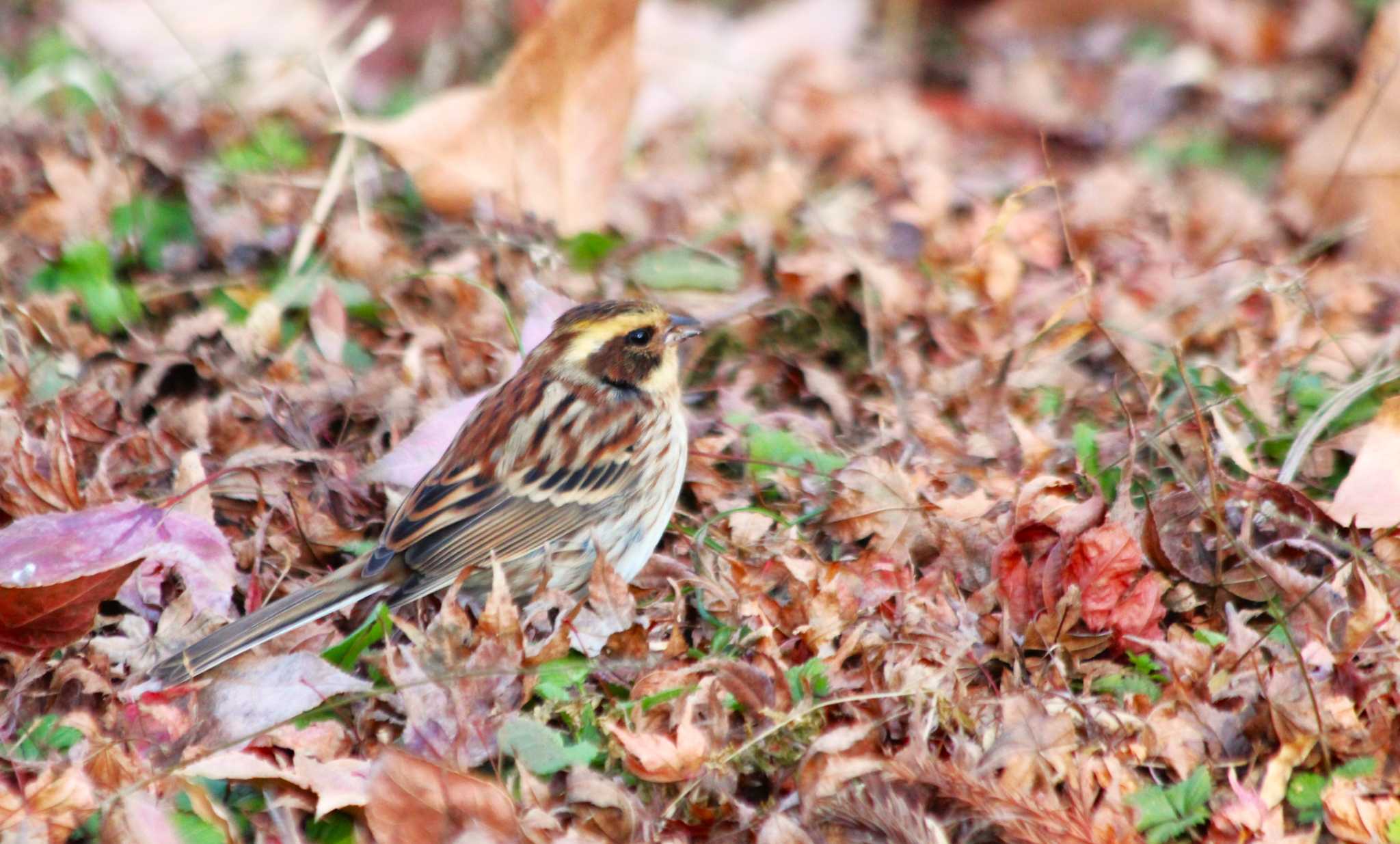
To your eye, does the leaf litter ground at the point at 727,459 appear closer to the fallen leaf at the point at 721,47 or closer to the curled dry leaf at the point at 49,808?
the curled dry leaf at the point at 49,808

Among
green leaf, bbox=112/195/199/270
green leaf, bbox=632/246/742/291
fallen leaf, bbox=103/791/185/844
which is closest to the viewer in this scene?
fallen leaf, bbox=103/791/185/844

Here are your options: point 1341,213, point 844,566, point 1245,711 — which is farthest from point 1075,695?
point 1341,213

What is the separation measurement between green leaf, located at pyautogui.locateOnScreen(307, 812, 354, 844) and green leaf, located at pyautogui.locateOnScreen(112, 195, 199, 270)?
3.38 metres

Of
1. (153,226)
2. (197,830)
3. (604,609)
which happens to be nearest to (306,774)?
(197,830)

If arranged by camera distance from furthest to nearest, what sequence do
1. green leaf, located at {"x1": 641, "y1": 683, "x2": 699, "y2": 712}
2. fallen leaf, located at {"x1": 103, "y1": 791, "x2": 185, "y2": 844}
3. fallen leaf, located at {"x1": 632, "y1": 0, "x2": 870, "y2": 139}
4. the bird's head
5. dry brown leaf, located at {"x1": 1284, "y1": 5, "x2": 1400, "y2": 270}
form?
1. fallen leaf, located at {"x1": 632, "y1": 0, "x2": 870, "y2": 139}
2. dry brown leaf, located at {"x1": 1284, "y1": 5, "x2": 1400, "y2": 270}
3. the bird's head
4. green leaf, located at {"x1": 641, "y1": 683, "x2": 699, "y2": 712}
5. fallen leaf, located at {"x1": 103, "y1": 791, "x2": 185, "y2": 844}

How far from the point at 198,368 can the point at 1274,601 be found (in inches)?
152

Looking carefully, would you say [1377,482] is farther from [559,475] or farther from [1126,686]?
[559,475]

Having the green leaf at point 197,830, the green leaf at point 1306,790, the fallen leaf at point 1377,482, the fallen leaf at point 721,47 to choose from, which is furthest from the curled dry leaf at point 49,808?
the fallen leaf at point 721,47

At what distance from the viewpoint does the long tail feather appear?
4078 millimetres

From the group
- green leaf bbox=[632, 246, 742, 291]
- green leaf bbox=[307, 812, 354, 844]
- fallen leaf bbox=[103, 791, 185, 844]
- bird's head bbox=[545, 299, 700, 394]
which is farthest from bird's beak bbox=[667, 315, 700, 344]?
fallen leaf bbox=[103, 791, 185, 844]

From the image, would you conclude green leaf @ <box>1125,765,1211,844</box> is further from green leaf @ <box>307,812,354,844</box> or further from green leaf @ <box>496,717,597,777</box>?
green leaf @ <box>307,812,354,844</box>

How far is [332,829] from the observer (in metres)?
3.62

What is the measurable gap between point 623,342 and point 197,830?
230cm

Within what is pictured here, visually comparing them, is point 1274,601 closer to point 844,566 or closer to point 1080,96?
point 844,566
